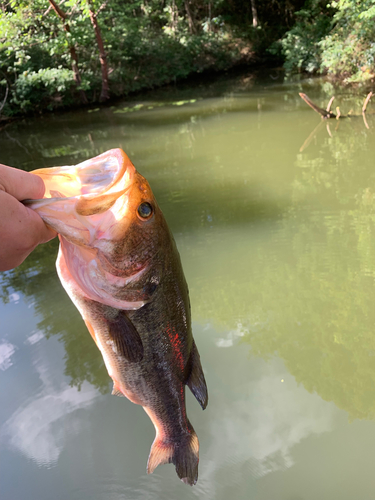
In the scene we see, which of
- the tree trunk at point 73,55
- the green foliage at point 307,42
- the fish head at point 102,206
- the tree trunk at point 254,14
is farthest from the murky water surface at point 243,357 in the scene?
the tree trunk at point 254,14

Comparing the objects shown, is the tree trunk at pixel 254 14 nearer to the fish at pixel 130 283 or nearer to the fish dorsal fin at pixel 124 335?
the fish at pixel 130 283

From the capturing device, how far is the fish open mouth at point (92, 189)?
44.7 inches

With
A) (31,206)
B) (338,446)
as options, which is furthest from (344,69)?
(31,206)

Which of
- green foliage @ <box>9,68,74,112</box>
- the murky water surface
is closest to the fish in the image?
the murky water surface

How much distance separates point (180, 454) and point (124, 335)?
647 millimetres

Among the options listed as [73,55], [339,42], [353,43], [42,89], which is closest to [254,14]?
[339,42]

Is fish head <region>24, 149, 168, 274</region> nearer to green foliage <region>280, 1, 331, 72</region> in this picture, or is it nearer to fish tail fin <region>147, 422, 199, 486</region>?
fish tail fin <region>147, 422, 199, 486</region>

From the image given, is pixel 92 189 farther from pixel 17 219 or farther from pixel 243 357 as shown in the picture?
pixel 243 357

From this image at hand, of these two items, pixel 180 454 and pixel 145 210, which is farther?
pixel 180 454

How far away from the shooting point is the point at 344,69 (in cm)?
1340

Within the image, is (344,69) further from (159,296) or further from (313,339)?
(159,296)

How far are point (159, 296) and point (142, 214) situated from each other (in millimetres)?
300

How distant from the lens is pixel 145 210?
1.27 metres

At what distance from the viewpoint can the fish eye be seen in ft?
4.09
